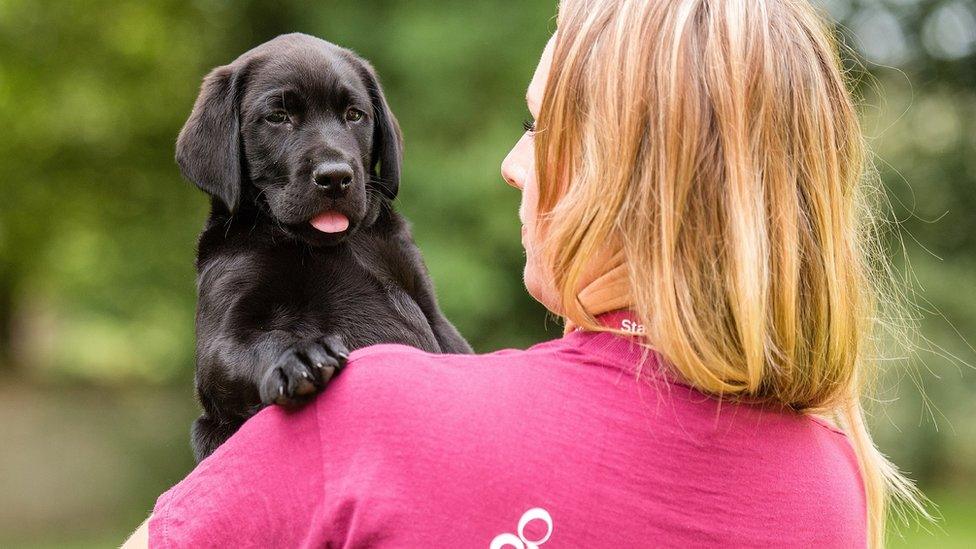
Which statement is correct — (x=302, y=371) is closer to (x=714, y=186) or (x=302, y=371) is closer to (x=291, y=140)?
(x=714, y=186)

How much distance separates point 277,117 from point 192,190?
10926 millimetres

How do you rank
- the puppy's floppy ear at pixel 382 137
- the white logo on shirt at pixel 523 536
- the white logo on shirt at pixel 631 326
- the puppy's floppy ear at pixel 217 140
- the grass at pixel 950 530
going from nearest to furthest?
the white logo on shirt at pixel 523 536, the white logo on shirt at pixel 631 326, the puppy's floppy ear at pixel 217 140, the puppy's floppy ear at pixel 382 137, the grass at pixel 950 530

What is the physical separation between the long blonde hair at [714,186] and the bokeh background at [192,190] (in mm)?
7799

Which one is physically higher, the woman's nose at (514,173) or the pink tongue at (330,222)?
the woman's nose at (514,173)

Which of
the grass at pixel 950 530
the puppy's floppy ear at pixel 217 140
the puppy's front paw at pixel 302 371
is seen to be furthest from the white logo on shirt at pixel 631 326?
the grass at pixel 950 530

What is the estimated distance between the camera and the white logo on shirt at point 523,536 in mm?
1552

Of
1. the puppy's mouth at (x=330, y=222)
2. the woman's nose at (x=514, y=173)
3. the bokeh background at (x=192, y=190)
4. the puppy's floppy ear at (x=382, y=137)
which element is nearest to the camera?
the woman's nose at (x=514, y=173)

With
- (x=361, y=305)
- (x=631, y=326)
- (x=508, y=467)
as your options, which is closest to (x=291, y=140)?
(x=361, y=305)

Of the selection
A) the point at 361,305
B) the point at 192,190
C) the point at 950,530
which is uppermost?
the point at 361,305

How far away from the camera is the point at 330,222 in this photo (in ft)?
8.73

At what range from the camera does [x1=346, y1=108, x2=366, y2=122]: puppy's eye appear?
2936 mm

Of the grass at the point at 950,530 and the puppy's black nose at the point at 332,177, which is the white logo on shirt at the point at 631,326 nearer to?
the puppy's black nose at the point at 332,177

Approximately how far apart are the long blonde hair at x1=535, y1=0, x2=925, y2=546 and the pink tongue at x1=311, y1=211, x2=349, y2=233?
957 millimetres

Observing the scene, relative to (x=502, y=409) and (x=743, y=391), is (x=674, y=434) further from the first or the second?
(x=502, y=409)
